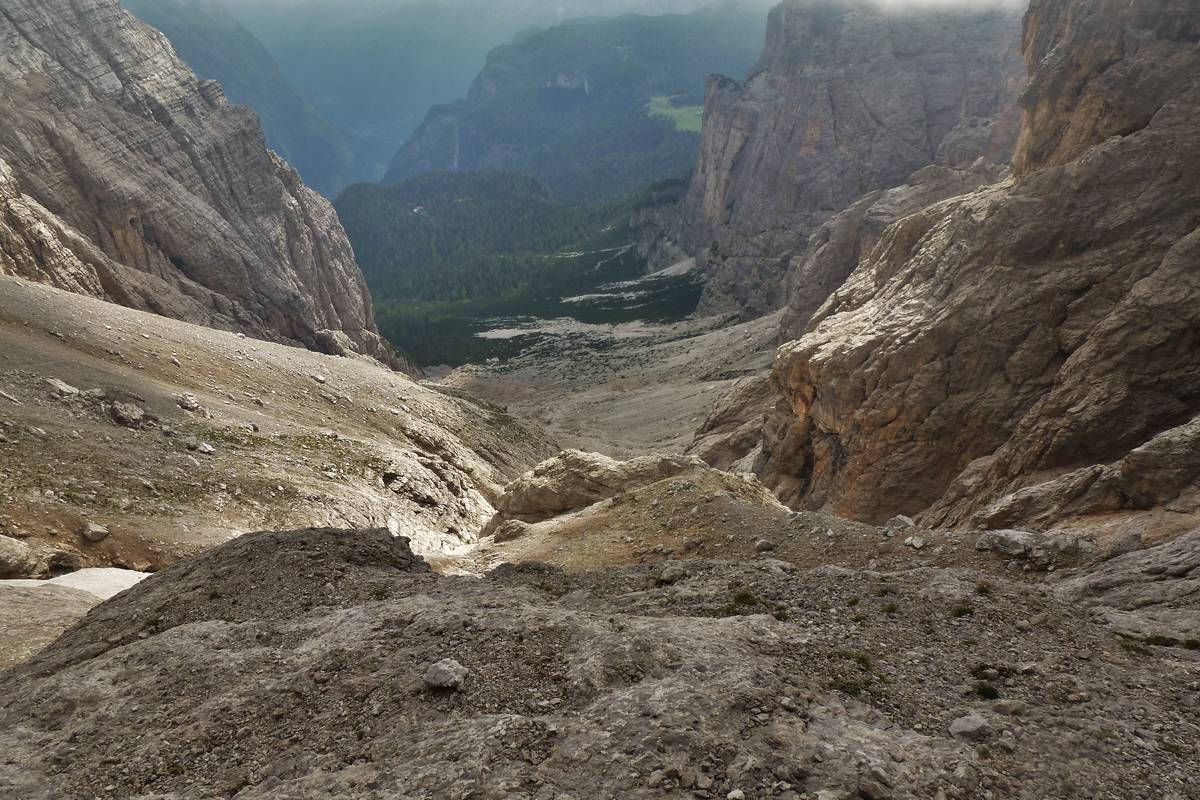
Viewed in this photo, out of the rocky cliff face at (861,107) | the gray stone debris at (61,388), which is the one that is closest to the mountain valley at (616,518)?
the gray stone debris at (61,388)

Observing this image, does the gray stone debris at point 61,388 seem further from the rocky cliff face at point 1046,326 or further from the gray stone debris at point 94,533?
the rocky cliff face at point 1046,326

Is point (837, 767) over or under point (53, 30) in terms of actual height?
under

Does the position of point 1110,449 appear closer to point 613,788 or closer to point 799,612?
point 799,612

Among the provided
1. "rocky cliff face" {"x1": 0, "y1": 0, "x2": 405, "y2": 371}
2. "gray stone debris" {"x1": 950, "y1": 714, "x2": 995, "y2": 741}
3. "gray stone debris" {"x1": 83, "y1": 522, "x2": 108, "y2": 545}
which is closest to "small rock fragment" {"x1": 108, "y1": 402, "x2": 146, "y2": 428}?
"gray stone debris" {"x1": 83, "y1": 522, "x2": 108, "y2": 545}

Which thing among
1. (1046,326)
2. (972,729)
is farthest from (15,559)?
(1046,326)

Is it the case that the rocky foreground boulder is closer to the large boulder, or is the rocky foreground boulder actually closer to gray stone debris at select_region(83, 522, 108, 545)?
the large boulder

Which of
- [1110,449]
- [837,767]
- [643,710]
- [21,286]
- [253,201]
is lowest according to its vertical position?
[1110,449]

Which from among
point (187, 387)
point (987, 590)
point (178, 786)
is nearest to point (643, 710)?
point (178, 786)
